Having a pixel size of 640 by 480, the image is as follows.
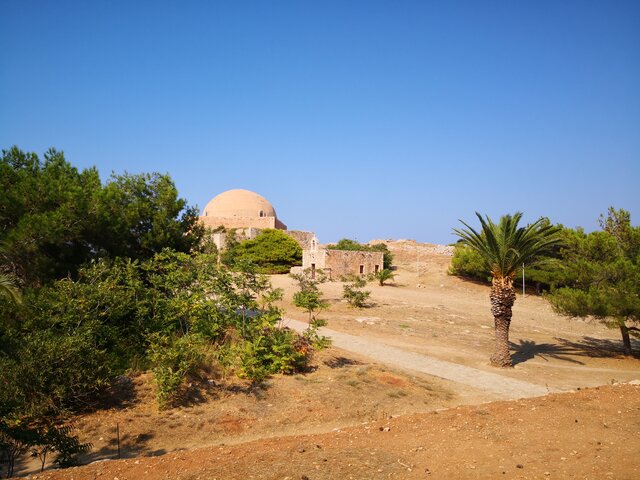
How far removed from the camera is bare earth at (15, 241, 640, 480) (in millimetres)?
4541

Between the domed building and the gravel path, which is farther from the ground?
the domed building

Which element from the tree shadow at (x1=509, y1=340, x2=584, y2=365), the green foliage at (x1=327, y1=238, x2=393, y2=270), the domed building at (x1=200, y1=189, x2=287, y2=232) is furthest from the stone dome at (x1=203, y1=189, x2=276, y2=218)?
the tree shadow at (x1=509, y1=340, x2=584, y2=365)

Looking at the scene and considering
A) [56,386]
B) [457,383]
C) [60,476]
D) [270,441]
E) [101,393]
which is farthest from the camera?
[457,383]

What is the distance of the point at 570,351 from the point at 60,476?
45.2 ft

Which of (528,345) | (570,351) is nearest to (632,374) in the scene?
(570,351)

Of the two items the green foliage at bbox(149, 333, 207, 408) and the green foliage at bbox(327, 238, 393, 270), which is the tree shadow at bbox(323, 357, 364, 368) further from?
the green foliage at bbox(327, 238, 393, 270)

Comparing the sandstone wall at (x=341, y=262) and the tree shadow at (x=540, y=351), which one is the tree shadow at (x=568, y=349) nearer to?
the tree shadow at (x=540, y=351)

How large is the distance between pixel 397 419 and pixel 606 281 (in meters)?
9.05

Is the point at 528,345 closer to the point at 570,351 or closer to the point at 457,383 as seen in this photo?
the point at 570,351

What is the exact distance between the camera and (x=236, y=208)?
46844 millimetres

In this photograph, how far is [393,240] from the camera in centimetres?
4900

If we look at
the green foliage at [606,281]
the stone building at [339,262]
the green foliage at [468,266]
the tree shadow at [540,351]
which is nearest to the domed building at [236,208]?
the stone building at [339,262]

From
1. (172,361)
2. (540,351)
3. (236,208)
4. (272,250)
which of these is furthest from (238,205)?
(172,361)

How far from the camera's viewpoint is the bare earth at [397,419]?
4.54 metres
